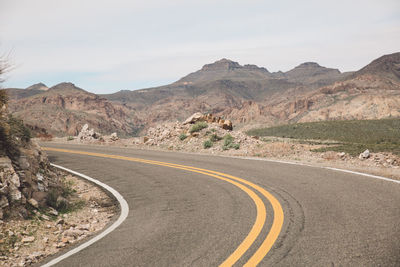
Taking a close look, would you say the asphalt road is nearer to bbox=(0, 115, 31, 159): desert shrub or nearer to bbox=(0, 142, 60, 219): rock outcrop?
bbox=(0, 142, 60, 219): rock outcrop

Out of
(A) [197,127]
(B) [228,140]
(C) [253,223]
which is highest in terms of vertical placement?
(A) [197,127]

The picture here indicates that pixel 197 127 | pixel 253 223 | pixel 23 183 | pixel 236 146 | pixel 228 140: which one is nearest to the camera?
pixel 253 223

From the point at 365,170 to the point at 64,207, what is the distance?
26.9 ft

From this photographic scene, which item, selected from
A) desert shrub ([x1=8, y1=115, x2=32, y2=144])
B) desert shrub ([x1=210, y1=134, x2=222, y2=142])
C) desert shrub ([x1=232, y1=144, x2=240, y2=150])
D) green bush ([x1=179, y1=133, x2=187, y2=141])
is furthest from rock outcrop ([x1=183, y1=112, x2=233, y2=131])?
desert shrub ([x1=8, y1=115, x2=32, y2=144])

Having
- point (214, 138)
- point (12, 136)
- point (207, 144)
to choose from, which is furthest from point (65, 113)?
point (12, 136)

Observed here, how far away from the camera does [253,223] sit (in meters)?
4.77

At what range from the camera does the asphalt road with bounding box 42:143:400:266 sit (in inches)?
146

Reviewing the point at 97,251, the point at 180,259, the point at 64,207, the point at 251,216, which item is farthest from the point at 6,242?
the point at 251,216

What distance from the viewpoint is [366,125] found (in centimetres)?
6962

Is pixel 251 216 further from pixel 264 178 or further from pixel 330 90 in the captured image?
pixel 330 90

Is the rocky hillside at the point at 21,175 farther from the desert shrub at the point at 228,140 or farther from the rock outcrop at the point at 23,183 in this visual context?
the desert shrub at the point at 228,140

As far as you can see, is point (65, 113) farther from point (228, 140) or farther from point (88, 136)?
point (228, 140)

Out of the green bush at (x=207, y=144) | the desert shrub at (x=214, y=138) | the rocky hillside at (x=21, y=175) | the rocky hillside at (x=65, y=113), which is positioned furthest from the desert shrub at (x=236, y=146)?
the rocky hillside at (x=65, y=113)

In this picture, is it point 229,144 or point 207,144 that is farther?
point 207,144
